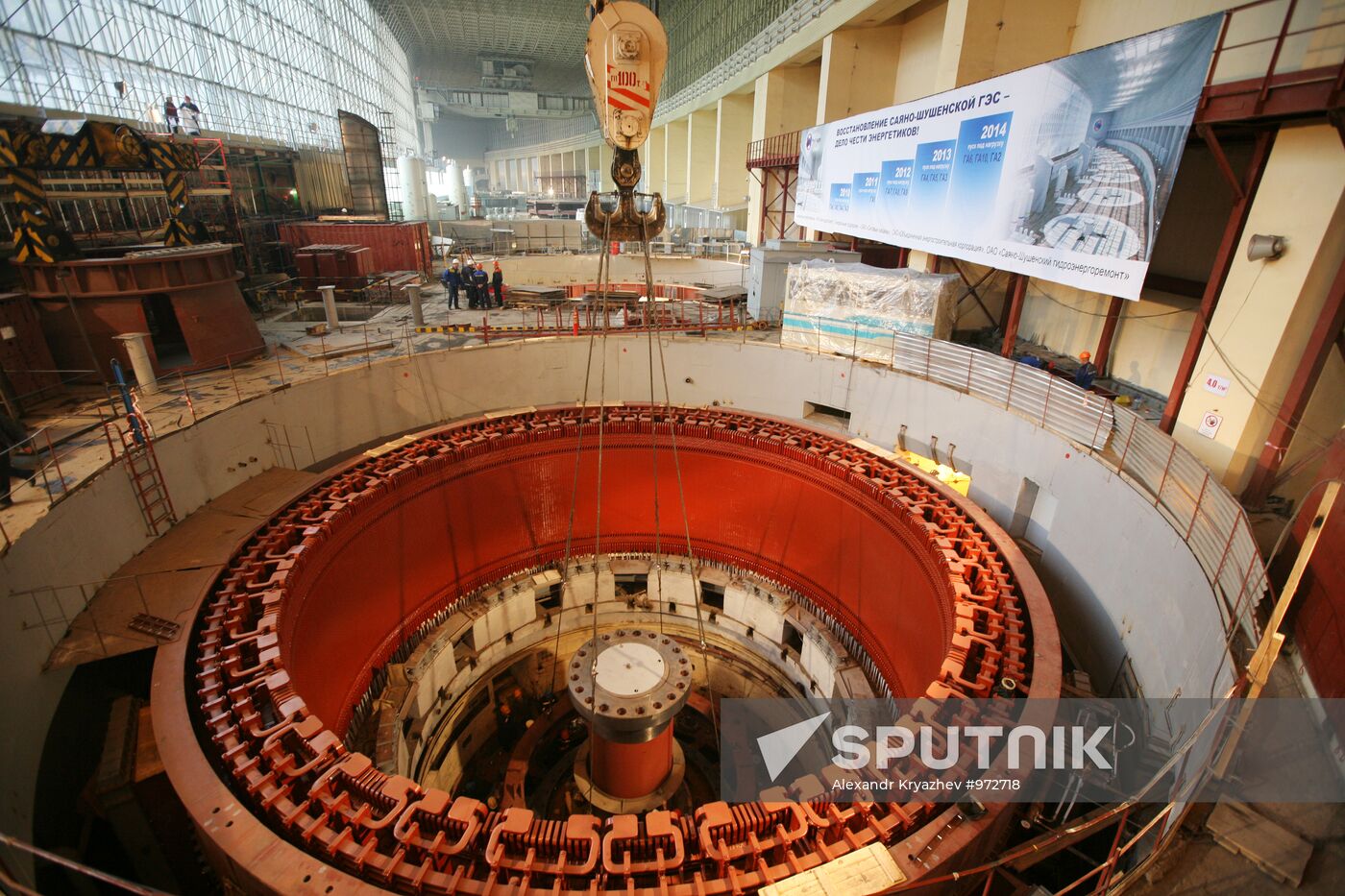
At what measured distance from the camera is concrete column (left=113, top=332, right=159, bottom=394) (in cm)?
980

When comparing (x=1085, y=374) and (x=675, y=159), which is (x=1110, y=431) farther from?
(x=675, y=159)

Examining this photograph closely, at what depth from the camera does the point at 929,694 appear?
564 centimetres

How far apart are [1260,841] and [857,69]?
22.1m

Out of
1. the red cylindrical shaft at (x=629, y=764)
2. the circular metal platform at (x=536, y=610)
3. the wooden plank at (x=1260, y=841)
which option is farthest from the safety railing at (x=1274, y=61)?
the red cylindrical shaft at (x=629, y=764)

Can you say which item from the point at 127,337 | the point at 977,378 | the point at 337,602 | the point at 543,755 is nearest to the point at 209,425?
the point at 127,337

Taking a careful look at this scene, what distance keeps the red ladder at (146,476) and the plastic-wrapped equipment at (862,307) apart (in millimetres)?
11115

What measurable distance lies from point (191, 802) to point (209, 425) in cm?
640

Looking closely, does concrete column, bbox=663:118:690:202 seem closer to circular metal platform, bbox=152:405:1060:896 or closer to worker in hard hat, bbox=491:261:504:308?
worker in hard hat, bbox=491:261:504:308

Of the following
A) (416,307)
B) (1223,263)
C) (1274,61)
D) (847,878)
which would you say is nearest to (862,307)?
(1223,263)

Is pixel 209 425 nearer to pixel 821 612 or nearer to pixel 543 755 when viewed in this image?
pixel 543 755

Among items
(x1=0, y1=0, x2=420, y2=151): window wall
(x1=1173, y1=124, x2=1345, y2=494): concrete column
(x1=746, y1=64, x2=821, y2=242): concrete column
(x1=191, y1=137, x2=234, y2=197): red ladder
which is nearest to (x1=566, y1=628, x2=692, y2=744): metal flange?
(x1=1173, y1=124, x2=1345, y2=494): concrete column

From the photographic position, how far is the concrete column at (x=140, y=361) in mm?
9797

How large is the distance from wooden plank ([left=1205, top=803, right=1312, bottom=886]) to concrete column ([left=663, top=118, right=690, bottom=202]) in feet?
131

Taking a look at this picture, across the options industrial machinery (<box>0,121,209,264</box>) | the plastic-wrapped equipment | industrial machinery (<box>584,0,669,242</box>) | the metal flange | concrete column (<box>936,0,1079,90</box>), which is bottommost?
the metal flange
